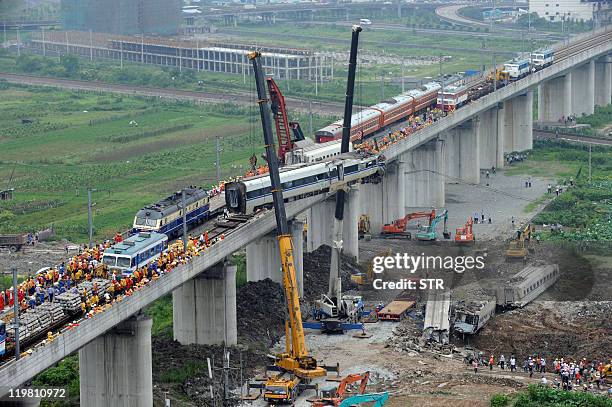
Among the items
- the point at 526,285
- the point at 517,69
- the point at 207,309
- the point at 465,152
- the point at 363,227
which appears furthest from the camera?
the point at 517,69

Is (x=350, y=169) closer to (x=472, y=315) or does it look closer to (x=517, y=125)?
(x=472, y=315)

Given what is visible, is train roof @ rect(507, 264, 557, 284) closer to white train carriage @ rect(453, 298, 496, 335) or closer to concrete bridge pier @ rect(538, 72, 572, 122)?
white train carriage @ rect(453, 298, 496, 335)

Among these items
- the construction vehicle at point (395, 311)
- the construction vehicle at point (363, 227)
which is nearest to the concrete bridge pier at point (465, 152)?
the construction vehicle at point (363, 227)

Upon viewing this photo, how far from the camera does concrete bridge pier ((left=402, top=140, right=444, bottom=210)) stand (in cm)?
14050

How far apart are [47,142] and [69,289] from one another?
101m

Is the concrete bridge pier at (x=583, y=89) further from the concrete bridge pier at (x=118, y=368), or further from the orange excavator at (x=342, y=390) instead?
the concrete bridge pier at (x=118, y=368)

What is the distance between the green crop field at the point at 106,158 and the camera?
445ft

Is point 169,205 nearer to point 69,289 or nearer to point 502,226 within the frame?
point 69,289

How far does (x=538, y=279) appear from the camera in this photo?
353 feet

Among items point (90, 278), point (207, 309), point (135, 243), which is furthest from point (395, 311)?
point (90, 278)

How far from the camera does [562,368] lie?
8719cm

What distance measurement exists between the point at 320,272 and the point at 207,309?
20998 millimetres

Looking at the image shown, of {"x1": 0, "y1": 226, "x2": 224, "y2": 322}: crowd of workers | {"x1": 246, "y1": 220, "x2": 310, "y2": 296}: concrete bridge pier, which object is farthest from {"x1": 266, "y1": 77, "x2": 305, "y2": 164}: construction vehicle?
{"x1": 0, "y1": 226, "x2": 224, "y2": 322}: crowd of workers
